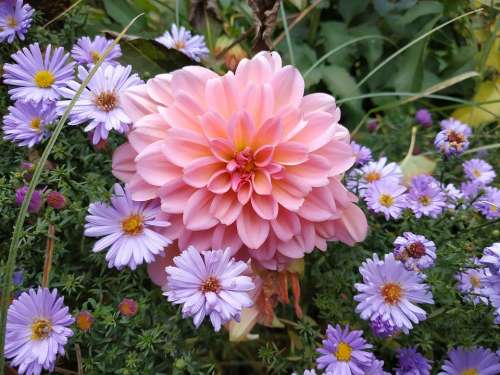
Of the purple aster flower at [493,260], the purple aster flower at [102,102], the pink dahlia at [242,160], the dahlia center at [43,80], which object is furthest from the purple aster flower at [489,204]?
the dahlia center at [43,80]

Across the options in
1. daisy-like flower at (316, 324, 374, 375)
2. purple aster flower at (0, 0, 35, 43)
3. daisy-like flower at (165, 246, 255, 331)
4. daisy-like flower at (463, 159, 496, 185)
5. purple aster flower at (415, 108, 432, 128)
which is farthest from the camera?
purple aster flower at (415, 108, 432, 128)

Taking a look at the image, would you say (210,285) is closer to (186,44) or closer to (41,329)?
(41,329)

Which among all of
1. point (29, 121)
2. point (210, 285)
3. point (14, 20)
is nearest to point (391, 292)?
point (210, 285)

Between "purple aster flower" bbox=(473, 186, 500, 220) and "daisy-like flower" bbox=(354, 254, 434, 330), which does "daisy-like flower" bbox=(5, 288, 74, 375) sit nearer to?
"daisy-like flower" bbox=(354, 254, 434, 330)

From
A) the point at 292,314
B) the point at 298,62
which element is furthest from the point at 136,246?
the point at 298,62


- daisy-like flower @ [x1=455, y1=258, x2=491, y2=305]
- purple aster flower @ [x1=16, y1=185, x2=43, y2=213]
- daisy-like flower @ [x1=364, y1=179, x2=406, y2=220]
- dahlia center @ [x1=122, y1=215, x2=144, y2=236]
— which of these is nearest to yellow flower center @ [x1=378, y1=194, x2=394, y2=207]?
daisy-like flower @ [x1=364, y1=179, x2=406, y2=220]

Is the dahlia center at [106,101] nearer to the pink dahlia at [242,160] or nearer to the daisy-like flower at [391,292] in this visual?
the pink dahlia at [242,160]

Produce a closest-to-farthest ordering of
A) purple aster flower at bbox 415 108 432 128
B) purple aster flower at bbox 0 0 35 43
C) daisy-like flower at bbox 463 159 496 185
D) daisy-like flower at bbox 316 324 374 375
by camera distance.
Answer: daisy-like flower at bbox 316 324 374 375, purple aster flower at bbox 0 0 35 43, daisy-like flower at bbox 463 159 496 185, purple aster flower at bbox 415 108 432 128
